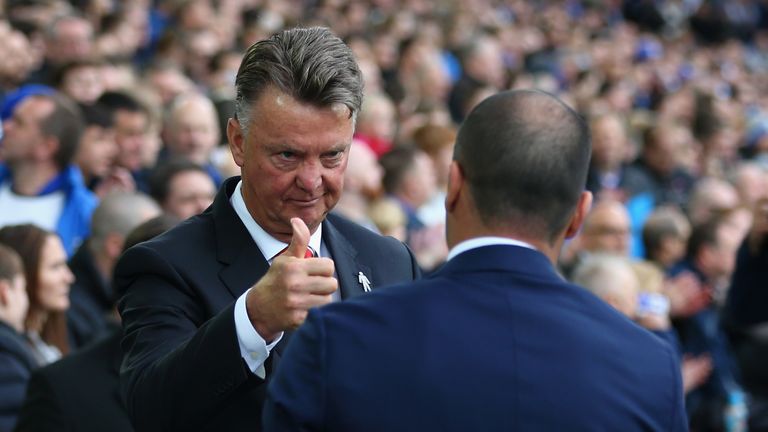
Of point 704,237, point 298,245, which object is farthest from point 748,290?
point 298,245

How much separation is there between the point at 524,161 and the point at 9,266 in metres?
3.03

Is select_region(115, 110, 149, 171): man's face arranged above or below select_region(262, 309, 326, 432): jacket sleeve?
below

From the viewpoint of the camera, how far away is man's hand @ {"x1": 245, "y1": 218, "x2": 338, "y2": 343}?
7.80 ft

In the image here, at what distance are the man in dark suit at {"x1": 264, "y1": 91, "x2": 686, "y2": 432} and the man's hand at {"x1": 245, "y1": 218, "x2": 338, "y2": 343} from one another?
9 cm

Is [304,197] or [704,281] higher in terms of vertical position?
[304,197]

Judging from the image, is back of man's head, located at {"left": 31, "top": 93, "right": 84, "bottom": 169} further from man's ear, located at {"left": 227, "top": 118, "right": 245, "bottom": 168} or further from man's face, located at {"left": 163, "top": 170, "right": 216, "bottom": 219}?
man's ear, located at {"left": 227, "top": 118, "right": 245, "bottom": 168}

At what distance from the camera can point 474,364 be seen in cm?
222

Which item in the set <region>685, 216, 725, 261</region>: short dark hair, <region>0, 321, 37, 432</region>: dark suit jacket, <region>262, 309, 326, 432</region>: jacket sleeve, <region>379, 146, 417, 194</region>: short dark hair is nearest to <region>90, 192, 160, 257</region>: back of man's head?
<region>0, 321, 37, 432</region>: dark suit jacket

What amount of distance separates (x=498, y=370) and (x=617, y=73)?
1471 cm

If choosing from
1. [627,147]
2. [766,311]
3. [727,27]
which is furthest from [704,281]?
[727,27]

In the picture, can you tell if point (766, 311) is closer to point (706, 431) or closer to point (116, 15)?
point (706, 431)

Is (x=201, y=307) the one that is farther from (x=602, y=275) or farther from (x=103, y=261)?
(x=602, y=275)

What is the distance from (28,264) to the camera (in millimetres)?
5199

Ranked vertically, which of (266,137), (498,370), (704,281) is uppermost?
(266,137)
